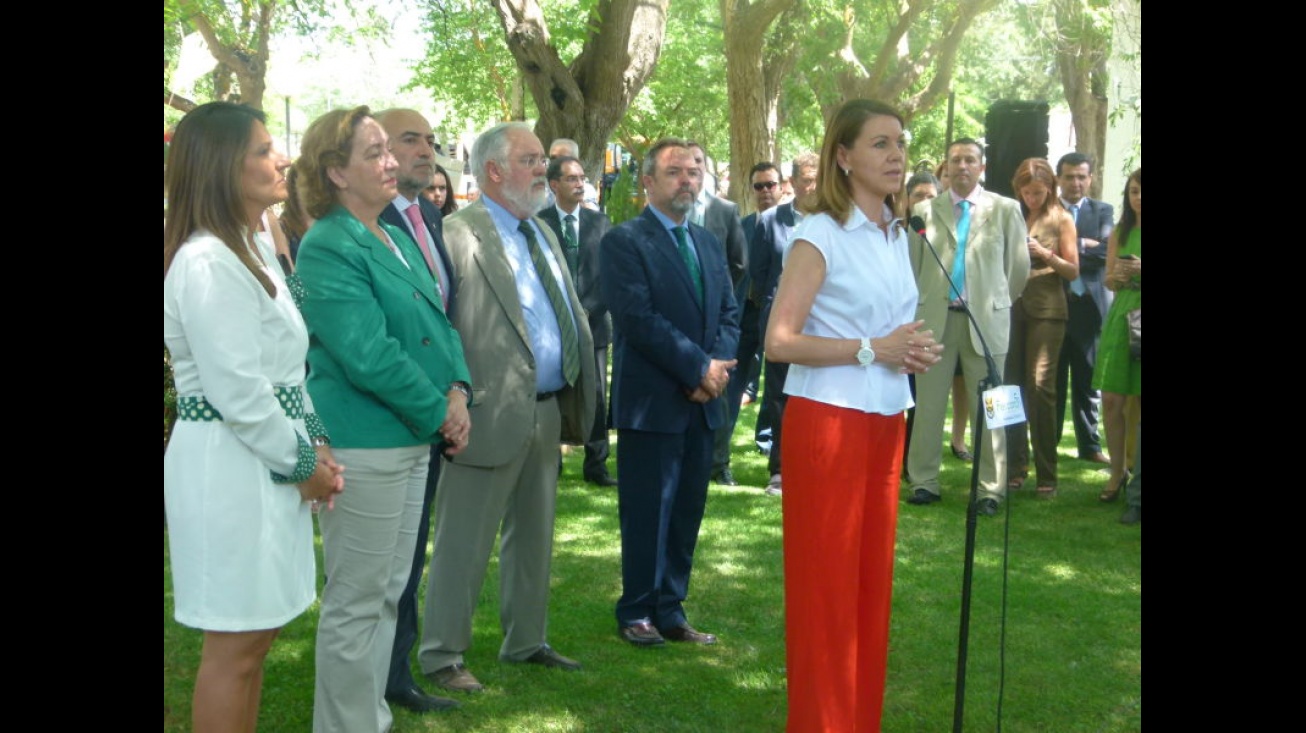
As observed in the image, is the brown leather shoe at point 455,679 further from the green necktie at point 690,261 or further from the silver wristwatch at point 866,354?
the silver wristwatch at point 866,354

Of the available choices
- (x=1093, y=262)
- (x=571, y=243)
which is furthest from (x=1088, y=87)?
(x=571, y=243)

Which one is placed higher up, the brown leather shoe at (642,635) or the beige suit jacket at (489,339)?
the beige suit jacket at (489,339)

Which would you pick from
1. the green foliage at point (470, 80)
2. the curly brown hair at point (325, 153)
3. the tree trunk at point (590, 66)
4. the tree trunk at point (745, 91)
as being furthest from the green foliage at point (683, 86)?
the curly brown hair at point (325, 153)

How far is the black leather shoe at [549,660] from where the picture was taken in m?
5.69

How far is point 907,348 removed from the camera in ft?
13.8

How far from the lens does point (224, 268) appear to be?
135 inches

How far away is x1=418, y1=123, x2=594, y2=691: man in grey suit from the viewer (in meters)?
5.16

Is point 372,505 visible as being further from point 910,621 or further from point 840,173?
point 910,621

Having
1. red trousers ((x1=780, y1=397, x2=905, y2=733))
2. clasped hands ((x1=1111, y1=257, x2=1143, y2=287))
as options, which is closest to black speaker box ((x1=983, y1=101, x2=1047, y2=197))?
clasped hands ((x1=1111, y1=257, x2=1143, y2=287))

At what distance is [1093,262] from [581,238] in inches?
161

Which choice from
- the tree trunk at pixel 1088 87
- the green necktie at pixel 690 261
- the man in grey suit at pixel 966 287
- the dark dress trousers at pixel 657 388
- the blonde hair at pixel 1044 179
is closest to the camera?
the dark dress trousers at pixel 657 388

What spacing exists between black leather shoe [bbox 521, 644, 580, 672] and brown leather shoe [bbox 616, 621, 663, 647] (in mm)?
389

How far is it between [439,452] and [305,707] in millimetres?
1143

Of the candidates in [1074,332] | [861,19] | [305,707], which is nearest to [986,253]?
[1074,332]
